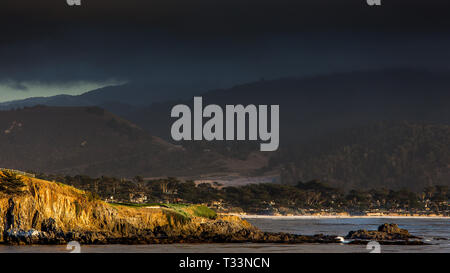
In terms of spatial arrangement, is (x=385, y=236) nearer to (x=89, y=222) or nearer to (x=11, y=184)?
(x=89, y=222)

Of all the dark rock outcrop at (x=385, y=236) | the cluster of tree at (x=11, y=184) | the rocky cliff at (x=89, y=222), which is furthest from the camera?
the dark rock outcrop at (x=385, y=236)

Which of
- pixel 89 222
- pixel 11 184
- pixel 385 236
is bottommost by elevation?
pixel 385 236

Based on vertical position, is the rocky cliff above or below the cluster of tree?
below

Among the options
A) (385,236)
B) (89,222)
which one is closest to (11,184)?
(89,222)

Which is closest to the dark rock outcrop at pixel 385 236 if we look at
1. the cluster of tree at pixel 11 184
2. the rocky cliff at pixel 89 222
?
the rocky cliff at pixel 89 222

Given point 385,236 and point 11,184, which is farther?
point 385,236

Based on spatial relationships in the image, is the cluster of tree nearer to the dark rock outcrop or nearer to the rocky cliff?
the rocky cliff

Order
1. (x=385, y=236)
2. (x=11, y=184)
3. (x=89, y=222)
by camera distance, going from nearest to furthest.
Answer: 1. (x=11, y=184)
2. (x=89, y=222)
3. (x=385, y=236)

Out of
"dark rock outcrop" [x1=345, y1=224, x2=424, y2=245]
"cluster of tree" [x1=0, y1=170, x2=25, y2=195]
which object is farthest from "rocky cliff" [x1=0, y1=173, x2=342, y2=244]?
"dark rock outcrop" [x1=345, y1=224, x2=424, y2=245]

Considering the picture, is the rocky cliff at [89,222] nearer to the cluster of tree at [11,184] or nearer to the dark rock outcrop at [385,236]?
the cluster of tree at [11,184]

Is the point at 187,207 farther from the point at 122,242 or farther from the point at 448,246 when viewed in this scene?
the point at 448,246

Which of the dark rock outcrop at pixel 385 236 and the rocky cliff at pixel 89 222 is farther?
the dark rock outcrop at pixel 385 236
